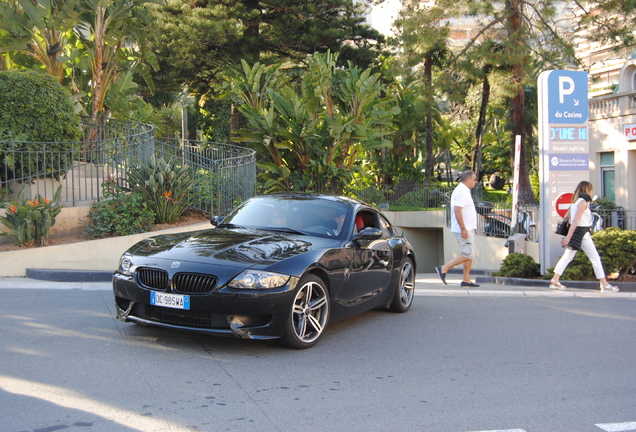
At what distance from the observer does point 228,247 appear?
6297 mm

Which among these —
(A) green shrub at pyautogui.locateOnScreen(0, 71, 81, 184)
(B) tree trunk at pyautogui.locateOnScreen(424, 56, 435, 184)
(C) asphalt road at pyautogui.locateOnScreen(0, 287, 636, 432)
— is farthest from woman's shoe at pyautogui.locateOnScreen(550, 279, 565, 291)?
(B) tree trunk at pyautogui.locateOnScreen(424, 56, 435, 184)

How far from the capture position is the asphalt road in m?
4.42

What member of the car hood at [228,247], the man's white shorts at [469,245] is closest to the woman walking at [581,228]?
the man's white shorts at [469,245]

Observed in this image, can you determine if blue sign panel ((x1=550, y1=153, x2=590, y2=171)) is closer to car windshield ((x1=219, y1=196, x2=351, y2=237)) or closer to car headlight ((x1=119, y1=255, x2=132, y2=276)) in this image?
car windshield ((x1=219, y1=196, x2=351, y2=237))

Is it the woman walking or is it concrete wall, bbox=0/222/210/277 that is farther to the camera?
the woman walking

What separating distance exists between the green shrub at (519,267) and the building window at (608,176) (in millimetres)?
11880

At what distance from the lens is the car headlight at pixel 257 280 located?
5723 millimetres

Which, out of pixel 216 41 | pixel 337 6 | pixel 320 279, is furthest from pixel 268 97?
pixel 320 279

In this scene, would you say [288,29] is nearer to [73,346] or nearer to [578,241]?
[578,241]

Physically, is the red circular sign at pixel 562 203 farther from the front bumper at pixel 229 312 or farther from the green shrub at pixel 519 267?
the front bumper at pixel 229 312

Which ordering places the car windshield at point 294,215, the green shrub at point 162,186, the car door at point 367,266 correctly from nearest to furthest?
the car door at point 367,266
the car windshield at point 294,215
the green shrub at point 162,186

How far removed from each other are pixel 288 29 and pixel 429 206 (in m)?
10.8

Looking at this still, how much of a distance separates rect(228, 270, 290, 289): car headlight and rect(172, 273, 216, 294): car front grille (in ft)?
0.68

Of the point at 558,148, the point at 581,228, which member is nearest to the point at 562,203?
the point at 558,148
